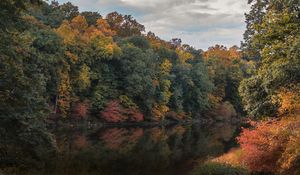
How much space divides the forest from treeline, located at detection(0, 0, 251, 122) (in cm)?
8

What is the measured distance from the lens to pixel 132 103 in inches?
3012

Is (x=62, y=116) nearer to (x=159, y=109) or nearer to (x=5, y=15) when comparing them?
(x=159, y=109)

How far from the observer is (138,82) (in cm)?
7681

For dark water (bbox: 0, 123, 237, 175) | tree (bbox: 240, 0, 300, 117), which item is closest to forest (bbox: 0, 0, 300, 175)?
tree (bbox: 240, 0, 300, 117)

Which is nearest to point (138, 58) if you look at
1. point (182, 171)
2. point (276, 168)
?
point (182, 171)

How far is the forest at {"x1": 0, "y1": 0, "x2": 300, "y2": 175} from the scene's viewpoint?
19.0 m

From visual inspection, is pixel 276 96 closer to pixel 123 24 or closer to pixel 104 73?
pixel 104 73

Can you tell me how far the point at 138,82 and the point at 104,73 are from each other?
6.49 meters

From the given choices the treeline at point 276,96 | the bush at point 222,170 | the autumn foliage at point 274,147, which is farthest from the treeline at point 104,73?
the bush at point 222,170

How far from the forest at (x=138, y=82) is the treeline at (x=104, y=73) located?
0.08 metres

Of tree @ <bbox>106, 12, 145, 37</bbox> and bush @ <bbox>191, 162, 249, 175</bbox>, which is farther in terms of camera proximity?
tree @ <bbox>106, 12, 145, 37</bbox>

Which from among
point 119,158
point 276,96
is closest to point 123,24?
point 119,158

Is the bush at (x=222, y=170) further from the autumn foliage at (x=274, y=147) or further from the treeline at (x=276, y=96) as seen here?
the autumn foliage at (x=274, y=147)

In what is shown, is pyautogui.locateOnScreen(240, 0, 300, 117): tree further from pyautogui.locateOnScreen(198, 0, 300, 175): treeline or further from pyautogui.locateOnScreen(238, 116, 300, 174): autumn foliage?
pyautogui.locateOnScreen(238, 116, 300, 174): autumn foliage
